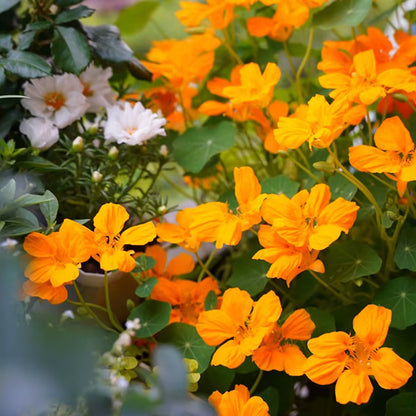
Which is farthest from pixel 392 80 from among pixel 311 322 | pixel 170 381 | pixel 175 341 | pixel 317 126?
pixel 170 381

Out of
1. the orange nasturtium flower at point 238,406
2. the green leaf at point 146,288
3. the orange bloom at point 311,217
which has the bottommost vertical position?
the orange nasturtium flower at point 238,406

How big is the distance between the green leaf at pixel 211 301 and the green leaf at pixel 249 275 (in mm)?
49

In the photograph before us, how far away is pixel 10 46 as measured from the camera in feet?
2.96

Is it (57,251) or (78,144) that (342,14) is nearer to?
(78,144)

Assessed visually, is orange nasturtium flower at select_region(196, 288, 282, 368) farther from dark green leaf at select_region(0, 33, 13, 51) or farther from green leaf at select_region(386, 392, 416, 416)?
dark green leaf at select_region(0, 33, 13, 51)

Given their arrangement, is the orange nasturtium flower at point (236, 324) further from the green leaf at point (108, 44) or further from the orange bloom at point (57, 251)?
the green leaf at point (108, 44)

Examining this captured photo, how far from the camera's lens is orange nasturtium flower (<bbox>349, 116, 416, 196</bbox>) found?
0.74m

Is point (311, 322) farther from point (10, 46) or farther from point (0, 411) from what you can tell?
point (10, 46)

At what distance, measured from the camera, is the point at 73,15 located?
91 cm

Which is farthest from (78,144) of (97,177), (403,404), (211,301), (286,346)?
(403,404)

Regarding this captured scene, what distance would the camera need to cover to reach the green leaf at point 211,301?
83 centimetres

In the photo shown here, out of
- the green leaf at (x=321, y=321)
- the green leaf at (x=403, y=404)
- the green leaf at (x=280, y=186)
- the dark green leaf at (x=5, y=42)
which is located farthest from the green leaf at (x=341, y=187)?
the dark green leaf at (x=5, y=42)

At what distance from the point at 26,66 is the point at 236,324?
1.47 feet

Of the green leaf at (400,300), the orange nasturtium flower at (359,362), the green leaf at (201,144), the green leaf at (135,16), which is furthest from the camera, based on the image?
the green leaf at (135,16)
